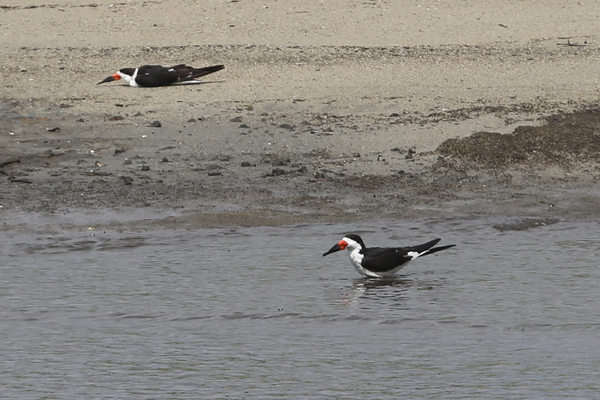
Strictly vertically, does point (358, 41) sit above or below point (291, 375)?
above

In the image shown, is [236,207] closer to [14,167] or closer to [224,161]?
[224,161]

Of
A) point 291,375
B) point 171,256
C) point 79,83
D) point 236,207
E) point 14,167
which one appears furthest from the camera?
point 79,83

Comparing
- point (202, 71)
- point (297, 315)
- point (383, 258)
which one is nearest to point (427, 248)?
point (383, 258)

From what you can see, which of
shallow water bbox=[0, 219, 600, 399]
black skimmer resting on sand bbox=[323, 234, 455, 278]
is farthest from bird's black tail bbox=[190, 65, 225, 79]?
black skimmer resting on sand bbox=[323, 234, 455, 278]

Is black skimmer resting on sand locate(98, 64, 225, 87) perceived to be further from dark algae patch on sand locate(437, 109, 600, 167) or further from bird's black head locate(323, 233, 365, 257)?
bird's black head locate(323, 233, 365, 257)

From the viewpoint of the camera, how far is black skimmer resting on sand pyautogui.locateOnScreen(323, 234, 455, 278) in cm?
928

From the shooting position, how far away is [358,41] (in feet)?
52.6

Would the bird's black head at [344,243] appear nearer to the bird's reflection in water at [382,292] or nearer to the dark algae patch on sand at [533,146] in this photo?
the bird's reflection in water at [382,292]

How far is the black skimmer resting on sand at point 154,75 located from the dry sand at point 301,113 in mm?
194

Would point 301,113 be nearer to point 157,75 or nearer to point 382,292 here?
point 157,75

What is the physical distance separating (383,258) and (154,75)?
6074 mm

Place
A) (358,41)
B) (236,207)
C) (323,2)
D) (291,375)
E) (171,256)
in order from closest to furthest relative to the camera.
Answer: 1. (291,375)
2. (171,256)
3. (236,207)
4. (358,41)
5. (323,2)

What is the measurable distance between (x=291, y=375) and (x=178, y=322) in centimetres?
128

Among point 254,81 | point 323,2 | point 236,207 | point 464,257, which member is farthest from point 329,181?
point 323,2
